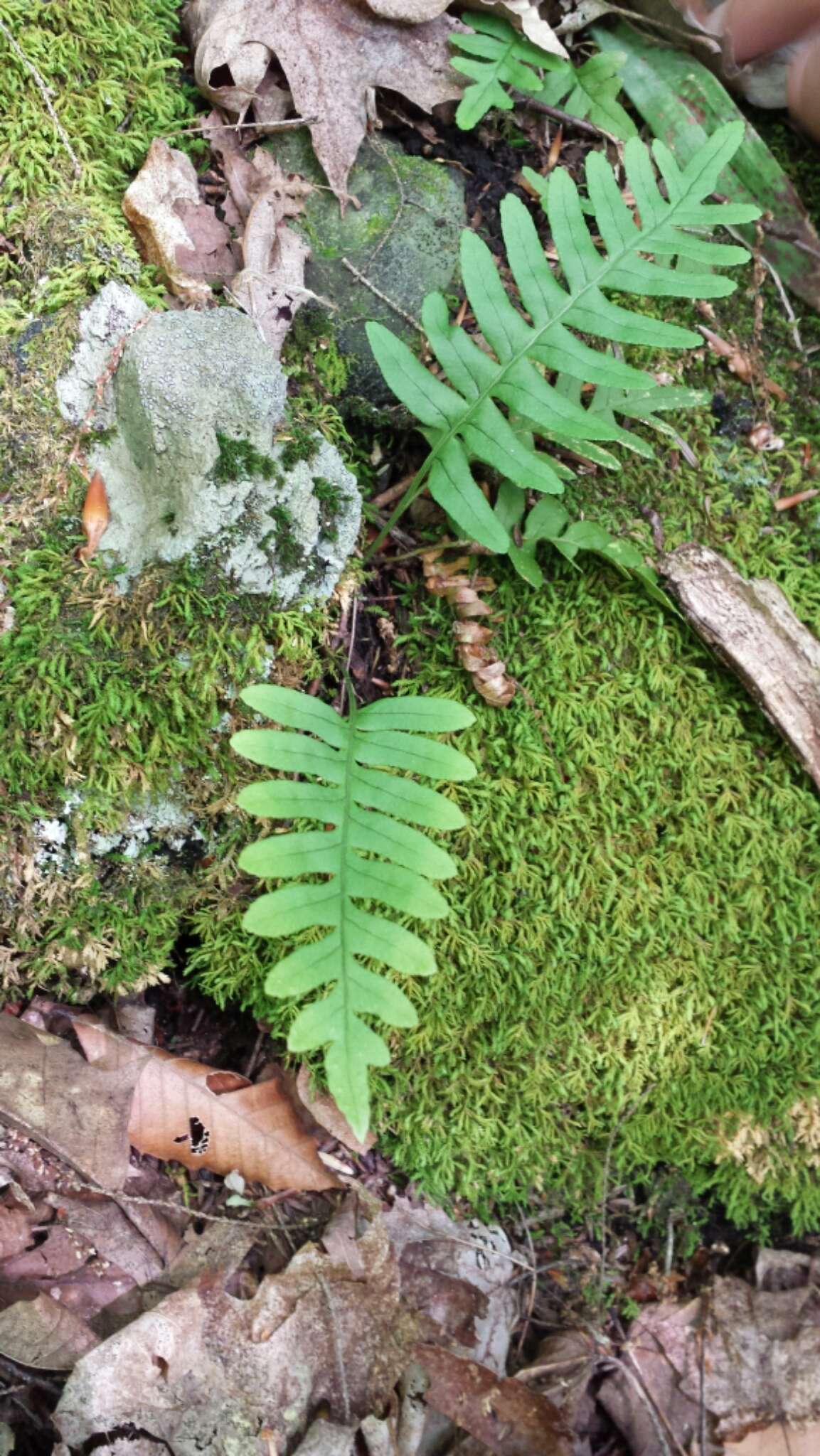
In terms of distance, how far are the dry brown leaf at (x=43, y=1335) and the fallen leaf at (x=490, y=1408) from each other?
0.78 m

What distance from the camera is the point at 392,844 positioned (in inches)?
78.2

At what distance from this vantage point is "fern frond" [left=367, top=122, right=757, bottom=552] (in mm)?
2250

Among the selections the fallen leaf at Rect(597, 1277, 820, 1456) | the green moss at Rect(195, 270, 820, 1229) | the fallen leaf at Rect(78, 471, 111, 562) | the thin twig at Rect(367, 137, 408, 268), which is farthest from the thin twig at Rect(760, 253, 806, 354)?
the fallen leaf at Rect(597, 1277, 820, 1456)

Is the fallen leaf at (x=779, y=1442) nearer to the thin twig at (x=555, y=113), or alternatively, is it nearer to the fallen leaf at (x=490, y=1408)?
the fallen leaf at (x=490, y=1408)

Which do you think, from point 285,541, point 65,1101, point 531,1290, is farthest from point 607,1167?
point 285,541

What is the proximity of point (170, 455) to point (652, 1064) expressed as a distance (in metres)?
1.93

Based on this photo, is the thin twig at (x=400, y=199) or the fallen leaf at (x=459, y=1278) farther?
the thin twig at (x=400, y=199)

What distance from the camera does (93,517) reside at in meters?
2.21

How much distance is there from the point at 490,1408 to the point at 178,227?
9.56 ft

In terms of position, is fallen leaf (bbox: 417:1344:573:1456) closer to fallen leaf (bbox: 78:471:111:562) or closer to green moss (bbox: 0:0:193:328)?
fallen leaf (bbox: 78:471:111:562)

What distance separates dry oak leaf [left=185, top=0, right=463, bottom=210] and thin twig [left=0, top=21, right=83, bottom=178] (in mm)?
407

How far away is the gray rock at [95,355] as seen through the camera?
7.29 feet

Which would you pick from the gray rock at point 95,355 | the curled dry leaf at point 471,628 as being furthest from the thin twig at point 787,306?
the gray rock at point 95,355

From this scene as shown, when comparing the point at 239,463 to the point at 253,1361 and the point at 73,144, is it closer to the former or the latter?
the point at 73,144
